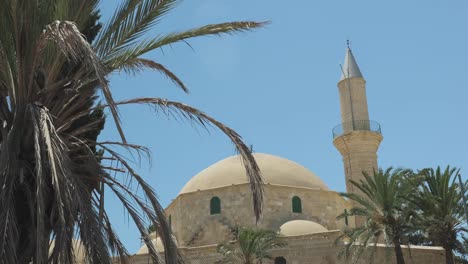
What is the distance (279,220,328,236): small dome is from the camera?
1013 inches

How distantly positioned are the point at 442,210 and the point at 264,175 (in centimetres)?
1214

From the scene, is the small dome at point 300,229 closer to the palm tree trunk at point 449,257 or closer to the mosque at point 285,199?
the mosque at point 285,199

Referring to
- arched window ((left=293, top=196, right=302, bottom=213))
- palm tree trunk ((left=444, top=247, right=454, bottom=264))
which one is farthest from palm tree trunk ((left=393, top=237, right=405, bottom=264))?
arched window ((left=293, top=196, right=302, bottom=213))

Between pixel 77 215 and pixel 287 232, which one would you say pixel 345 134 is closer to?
pixel 287 232

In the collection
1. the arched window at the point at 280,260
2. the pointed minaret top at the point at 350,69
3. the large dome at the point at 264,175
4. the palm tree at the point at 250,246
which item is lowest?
the arched window at the point at 280,260

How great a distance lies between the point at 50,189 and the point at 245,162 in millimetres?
1978

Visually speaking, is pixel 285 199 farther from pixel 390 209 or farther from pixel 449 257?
pixel 449 257

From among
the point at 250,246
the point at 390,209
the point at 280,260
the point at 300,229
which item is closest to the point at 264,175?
the point at 300,229

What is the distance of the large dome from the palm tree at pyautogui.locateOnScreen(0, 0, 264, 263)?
2290cm

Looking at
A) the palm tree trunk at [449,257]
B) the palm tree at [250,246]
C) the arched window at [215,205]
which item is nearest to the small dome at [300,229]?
the palm tree at [250,246]

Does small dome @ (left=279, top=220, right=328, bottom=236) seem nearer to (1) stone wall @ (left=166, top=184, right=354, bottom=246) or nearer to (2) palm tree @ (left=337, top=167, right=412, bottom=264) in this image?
(1) stone wall @ (left=166, top=184, right=354, bottom=246)

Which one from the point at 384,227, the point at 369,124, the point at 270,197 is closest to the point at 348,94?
the point at 369,124

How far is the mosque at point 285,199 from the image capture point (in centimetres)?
2581

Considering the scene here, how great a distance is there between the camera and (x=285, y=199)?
29.4 m
